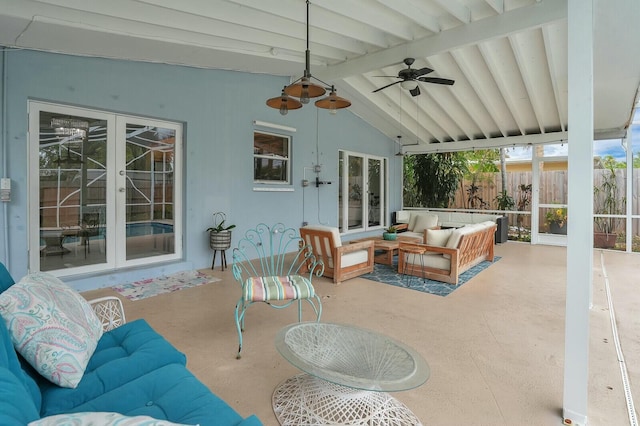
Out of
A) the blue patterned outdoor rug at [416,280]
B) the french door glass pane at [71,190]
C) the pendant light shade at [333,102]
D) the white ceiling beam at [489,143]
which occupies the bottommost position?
the blue patterned outdoor rug at [416,280]

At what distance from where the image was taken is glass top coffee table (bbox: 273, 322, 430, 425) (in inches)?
68.4

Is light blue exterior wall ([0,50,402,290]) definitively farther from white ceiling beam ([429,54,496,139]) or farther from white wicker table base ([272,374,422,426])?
white wicker table base ([272,374,422,426])

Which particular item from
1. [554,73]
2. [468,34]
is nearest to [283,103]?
[468,34]

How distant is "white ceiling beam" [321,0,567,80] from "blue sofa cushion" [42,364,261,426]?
4759 millimetres

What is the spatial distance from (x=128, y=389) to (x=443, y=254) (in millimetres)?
4273

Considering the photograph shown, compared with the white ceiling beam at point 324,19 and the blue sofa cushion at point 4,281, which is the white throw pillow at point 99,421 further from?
the white ceiling beam at point 324,19

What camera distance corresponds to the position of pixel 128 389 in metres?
1.41

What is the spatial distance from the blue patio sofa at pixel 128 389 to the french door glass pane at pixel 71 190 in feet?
8.88

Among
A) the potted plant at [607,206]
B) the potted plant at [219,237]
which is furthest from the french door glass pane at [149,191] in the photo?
the potted plant at [607,206]

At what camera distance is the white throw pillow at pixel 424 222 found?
790 centimetres

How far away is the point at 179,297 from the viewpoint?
4.00 metres

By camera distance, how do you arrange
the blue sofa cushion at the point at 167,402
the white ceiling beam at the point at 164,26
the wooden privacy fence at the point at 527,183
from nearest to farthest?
the blue sofa cushion at the point at 167,402 < the white ceiling beam at the point at 164,26 < the wooden privacy fence at the point at 527,183

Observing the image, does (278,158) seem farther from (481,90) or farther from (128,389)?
(128,389)

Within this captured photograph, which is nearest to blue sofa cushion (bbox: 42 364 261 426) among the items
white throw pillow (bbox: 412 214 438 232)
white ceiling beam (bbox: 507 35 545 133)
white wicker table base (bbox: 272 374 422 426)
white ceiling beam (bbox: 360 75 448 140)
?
white wicker table base (bbox: 272 374 422 426)
